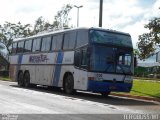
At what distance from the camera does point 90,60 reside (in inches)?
862

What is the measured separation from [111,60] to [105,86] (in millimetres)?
1324

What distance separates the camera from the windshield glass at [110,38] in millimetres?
22258

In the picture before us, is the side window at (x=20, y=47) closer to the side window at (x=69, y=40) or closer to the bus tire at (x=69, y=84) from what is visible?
the side window at (x=69, y=40)

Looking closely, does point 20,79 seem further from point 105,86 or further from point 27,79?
point 105,86

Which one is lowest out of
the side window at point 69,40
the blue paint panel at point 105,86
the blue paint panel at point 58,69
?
the blue paint panel at point 105,86

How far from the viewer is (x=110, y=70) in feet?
73.3

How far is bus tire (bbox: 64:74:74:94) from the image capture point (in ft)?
78.7

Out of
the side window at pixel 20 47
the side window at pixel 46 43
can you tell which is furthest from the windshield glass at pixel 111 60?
the side window at pixel 20 47

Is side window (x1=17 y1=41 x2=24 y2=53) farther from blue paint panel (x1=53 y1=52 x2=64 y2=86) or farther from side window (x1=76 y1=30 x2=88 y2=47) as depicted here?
side window (x1=76 y1=30 x2=88 y2=47)

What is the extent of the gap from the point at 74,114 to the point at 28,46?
56.4ft

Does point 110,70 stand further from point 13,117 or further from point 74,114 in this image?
point 13,117

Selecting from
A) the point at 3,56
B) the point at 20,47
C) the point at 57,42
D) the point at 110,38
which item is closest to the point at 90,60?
the point at 110,38

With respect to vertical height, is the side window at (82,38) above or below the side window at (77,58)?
above

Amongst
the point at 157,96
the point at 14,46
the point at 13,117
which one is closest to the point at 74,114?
the point at 13,117
